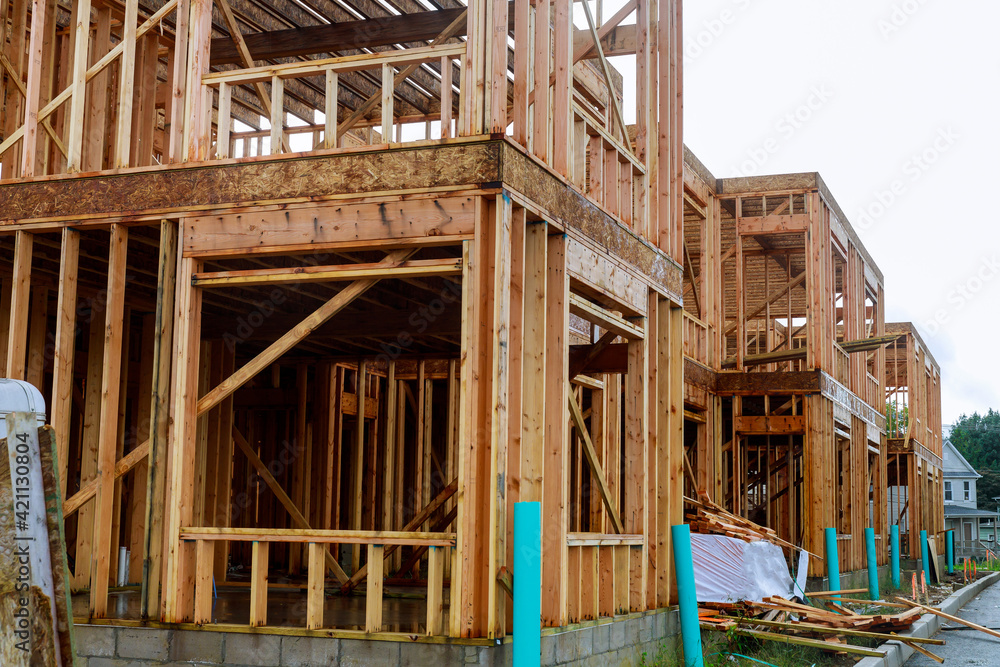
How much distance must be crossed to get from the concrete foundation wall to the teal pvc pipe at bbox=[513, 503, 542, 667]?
558 millimetres

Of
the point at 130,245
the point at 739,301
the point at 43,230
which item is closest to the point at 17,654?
the point at 43,230

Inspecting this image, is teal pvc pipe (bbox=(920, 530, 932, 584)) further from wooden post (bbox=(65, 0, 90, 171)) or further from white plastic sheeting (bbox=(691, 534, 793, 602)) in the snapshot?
wooden post (bbox=(65, 0, 90, 171))

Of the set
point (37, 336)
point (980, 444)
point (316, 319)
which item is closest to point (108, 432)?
point (316, 319)

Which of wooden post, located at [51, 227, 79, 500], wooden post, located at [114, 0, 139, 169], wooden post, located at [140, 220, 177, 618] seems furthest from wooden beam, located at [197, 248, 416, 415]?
wooden post, located at [114, 0, 139, 169]

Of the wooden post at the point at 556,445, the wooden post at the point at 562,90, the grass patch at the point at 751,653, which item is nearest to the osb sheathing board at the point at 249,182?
the wooden post at the point at 556,445

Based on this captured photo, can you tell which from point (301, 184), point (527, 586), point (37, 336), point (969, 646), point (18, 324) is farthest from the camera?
point (969, 646)

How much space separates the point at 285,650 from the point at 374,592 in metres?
0.84

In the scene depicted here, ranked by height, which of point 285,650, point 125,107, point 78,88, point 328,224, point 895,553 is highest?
point 78,88

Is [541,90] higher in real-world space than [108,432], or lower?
higher

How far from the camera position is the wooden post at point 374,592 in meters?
7.94

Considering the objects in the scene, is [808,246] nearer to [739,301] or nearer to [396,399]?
[739,301]

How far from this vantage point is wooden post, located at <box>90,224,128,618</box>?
882 cm

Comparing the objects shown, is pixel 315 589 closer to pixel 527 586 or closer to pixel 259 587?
pixel 259 587

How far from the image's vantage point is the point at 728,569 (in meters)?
15.5
